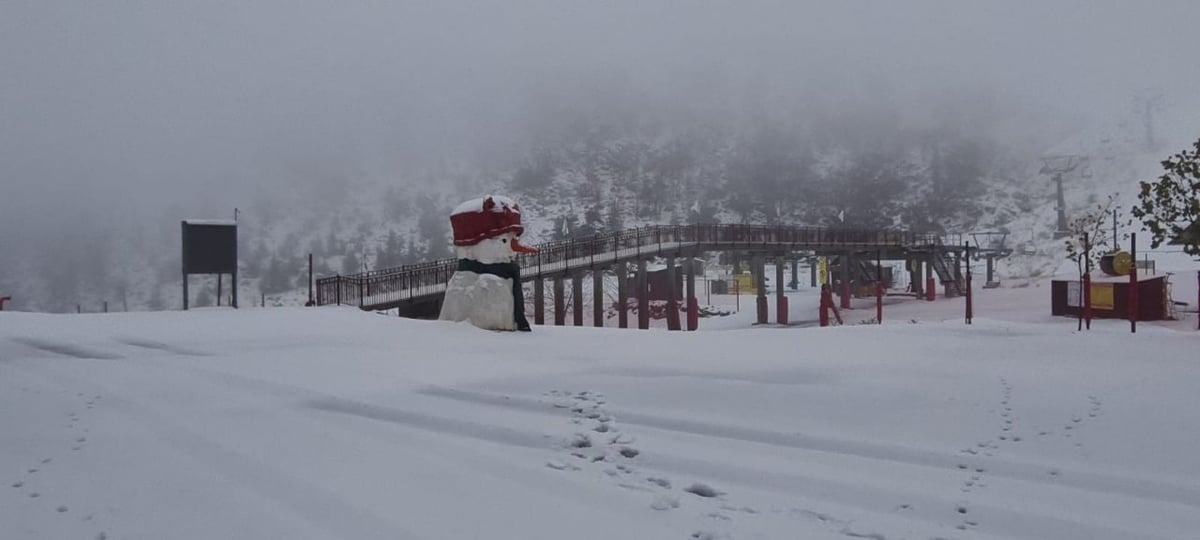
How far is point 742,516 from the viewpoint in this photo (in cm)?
390

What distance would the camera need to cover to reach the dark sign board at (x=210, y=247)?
1459 cm

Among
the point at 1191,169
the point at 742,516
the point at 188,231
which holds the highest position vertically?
the point at 1191,169

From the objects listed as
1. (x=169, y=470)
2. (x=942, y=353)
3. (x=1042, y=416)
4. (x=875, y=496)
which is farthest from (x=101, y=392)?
(x=942, y=353)

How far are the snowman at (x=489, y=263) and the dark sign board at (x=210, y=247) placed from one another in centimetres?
537

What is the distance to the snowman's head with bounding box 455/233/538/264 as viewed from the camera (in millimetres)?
12398

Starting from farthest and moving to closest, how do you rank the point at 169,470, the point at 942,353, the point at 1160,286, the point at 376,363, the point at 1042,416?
the point at 1160,286 < the point at 942,353 < the point at 376,363 < the point at 1042,416 < the point at 169,470

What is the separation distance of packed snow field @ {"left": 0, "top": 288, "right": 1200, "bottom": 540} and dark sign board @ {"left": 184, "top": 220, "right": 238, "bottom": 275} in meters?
5.11

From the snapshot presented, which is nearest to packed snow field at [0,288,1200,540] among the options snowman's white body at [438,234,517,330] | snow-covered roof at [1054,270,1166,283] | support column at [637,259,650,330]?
snowman's white body at [438,234,517,330]

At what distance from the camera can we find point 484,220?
12289 mm

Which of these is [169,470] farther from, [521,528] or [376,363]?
[376,363]

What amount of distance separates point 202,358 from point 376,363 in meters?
2.31

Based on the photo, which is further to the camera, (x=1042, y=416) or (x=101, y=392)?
(x=101, y=392)

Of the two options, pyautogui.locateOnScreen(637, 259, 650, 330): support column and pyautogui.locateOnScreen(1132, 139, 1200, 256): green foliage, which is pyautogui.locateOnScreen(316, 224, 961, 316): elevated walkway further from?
pyautogui.locateOnScreen(1132, 139, 1200, 256): green foliage

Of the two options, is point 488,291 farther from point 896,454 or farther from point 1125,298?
point 1125,298
